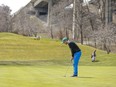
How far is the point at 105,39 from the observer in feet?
229

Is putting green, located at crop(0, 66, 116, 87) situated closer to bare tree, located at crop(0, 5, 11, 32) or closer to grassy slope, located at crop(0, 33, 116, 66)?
grassy slope, located at crop(0, 33, 116, 66)

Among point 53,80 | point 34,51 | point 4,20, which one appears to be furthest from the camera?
point 4,20

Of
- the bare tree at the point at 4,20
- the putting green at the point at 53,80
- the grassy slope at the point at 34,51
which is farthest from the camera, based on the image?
the bare tree at the point at 4,20

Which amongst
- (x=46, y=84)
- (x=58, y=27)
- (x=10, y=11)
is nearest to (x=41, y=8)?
(x=10, y=11)

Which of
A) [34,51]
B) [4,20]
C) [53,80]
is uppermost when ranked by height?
[4,20]

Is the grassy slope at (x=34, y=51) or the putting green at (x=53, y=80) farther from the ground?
the putting green at (x=53, y=80)

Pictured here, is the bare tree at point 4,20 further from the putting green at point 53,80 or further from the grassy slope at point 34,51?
the putting green at point 53,80

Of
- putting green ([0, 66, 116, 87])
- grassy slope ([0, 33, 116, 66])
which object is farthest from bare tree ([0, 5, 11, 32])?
putting green ([0, 66, 116, 87])

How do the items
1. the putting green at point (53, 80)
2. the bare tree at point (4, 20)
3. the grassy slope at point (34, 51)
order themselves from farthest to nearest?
the bare tree at point (4, 20) → the grassy slope at point (34, 51) → the putting green at point (53, 80)

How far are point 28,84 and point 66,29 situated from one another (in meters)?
92.9

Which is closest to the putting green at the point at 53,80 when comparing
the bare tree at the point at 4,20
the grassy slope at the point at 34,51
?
the grassy slope at the point at 34,51

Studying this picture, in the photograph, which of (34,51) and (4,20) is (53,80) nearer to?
(34,51)

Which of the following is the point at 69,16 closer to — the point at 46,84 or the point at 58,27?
the point at 58,27

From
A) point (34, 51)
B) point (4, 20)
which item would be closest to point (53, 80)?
point (34, 51)
